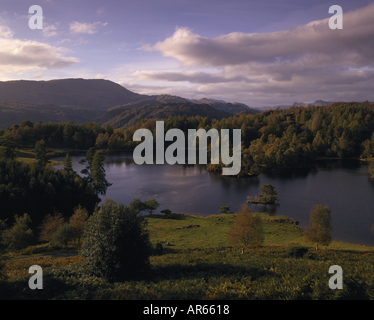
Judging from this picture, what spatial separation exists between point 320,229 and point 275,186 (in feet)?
123

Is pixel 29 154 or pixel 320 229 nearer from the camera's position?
pixel 320 229

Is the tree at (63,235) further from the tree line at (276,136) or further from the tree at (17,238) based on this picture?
the tree line at (276,136)

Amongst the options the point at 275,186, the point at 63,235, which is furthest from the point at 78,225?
the point at 275,186

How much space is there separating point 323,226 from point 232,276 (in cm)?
2068

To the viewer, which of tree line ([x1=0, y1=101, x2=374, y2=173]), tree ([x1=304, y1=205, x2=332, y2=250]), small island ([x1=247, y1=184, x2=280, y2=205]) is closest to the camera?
tree ([x1=304, y1=205, x2=332, y2=250])

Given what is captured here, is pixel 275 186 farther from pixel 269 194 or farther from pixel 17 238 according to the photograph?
pixel 17 238

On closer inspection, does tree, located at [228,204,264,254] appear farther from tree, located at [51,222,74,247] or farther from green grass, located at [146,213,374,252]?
tree, located at [51,222,74,247]

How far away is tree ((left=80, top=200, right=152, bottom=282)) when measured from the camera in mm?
12351

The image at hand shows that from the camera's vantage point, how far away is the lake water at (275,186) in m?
43.1

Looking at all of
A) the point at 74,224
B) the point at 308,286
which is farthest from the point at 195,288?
the point at 74,224

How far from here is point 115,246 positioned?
489 inches

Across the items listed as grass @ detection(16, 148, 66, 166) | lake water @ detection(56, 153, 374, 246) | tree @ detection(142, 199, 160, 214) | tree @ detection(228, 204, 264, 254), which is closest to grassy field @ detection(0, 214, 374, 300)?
tree @ detection(228, 204, 264, 254)

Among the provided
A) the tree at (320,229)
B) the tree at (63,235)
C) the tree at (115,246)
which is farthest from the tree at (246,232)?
the tree at (63,235)

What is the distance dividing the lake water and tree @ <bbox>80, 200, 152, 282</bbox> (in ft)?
110
